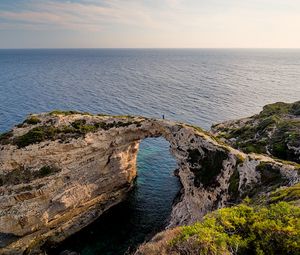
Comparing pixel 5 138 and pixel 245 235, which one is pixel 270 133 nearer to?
pixel 245 235

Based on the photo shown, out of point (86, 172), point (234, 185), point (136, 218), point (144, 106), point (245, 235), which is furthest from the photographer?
point (144, 106)

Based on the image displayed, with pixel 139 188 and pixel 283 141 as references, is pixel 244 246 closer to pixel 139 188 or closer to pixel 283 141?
pixel 283 141

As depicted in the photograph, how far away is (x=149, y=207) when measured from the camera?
46.6 meters

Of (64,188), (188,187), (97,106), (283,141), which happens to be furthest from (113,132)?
(97,106)

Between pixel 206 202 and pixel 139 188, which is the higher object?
pixel 206 202

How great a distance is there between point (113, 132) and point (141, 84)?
89.7m

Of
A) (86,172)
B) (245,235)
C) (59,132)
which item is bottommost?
(86,172)

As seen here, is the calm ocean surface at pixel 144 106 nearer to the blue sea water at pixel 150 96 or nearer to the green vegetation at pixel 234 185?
the blue sea water at pixel 150 96

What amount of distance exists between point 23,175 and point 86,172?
26.6ft

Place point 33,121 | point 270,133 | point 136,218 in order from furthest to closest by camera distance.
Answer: point 270,133 < point 33,121 < point 136,218

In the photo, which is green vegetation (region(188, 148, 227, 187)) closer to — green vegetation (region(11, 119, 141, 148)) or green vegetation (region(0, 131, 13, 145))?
green vegetation (region(11, 119, 141, 148))

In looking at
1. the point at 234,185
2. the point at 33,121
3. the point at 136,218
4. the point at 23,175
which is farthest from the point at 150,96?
the point at 234,185

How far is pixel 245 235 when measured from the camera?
15633 millimetres

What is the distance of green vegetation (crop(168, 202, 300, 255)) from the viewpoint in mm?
13977
